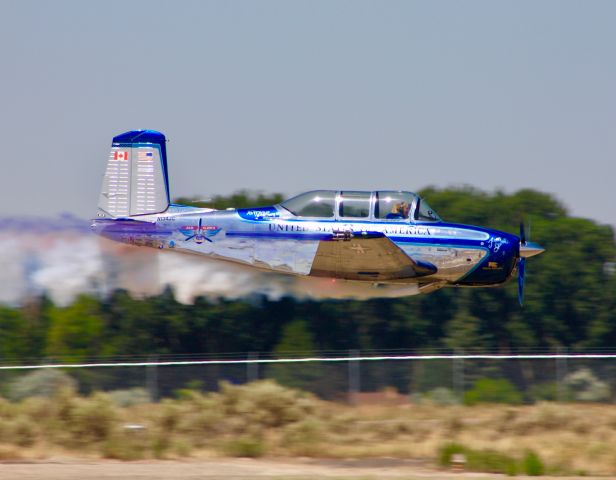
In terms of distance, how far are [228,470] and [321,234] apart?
19.3 ft

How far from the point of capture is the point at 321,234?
20.8 metres

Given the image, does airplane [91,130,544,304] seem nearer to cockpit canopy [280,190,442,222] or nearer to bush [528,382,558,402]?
cockpit canopy [280,190,442,222]

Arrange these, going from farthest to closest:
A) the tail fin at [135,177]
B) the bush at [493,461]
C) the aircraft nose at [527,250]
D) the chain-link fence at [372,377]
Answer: the tail fin at [135,177] → the aircraft nose at [527,250] → the chain-link fence at [372,377] → the bush at [493,461]

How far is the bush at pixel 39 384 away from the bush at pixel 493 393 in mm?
8088

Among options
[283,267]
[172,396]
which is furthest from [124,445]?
[283,267]

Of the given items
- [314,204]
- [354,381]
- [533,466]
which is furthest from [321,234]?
[533,466]

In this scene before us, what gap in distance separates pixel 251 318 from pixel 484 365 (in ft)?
71.9

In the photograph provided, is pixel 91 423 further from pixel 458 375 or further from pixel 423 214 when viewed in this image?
pixel 423 214

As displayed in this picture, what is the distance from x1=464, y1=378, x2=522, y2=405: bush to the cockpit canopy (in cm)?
365

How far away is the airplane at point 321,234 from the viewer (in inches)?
811

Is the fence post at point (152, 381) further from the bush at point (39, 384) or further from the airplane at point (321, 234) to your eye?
the airplane at point (321, 234)

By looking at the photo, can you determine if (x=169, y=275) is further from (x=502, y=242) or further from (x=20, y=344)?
(x=20, y=344)

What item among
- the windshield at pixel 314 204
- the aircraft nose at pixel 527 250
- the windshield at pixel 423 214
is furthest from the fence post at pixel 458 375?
the windshield at pixel 314 204

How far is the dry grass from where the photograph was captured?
1841 centimetres
